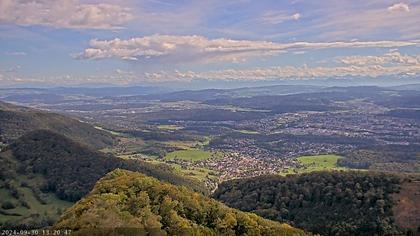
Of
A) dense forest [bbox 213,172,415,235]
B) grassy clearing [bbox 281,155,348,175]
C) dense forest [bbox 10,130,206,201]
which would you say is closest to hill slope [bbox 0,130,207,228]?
dense forest [bbox 10,130,206,201]

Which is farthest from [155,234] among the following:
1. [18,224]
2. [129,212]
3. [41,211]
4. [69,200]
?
[69,200]

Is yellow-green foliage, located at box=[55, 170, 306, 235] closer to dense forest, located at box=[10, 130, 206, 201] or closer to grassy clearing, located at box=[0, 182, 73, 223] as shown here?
grassy clearing, located at box=[0, 182, 73, 223]

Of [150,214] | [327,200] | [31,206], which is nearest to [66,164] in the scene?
[31,206]

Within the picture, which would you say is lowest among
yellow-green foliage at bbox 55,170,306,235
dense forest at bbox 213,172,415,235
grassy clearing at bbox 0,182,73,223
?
grassy clearing at bbox 0,182,73,223

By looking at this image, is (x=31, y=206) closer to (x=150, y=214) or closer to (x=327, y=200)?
(x=327, y=200)

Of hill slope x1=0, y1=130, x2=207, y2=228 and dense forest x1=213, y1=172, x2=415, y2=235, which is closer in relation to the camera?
dense forest x1=213, y1=172, x2=415, y2=235

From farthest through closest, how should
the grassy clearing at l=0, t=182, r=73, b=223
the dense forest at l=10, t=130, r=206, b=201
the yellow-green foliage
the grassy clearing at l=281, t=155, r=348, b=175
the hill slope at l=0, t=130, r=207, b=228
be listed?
1. the grassy clearing at l=281, t=155, r=348, b=175
2. the dense forest at l=10, t=130, r=206, b=201
3. the hill slope at l=0, t=130, r=207, b=228
4. the grassy clearing at l=0, t=182, r=73, b=223
5. the yellow-green foliage

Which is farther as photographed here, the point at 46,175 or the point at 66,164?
the point at 66,164
